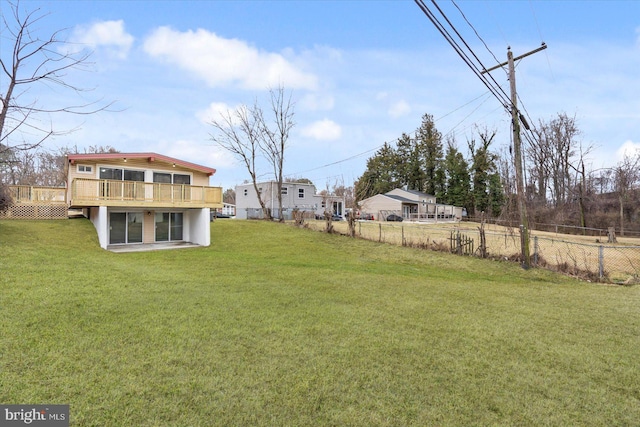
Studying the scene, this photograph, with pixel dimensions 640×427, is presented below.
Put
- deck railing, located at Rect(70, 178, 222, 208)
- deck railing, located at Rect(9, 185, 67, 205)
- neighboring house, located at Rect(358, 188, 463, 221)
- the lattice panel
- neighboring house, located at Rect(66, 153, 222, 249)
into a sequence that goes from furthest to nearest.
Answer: neighboring house, located at Rect(358, 188, 463, 221) → deck railing, located at Rect(9, 185, 67, 205) → the lattice panel → neighboring house, located at Rect(66, 153, 222, 249) → deck railing, located at Rect(70, 178, 222, 208)

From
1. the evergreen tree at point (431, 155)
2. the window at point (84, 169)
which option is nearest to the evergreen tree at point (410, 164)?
the evergreen tree at point (431, 155)

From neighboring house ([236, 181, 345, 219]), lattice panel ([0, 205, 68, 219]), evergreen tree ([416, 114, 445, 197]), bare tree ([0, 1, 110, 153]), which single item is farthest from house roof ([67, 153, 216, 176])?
evergreen tree ([416, 114, 445, 197])

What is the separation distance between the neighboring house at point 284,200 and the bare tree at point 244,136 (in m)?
3.70

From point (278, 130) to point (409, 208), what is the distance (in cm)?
2163

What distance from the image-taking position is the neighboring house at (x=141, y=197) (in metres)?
12.5

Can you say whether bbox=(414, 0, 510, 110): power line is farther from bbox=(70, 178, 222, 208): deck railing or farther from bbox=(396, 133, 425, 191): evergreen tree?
bbox=(396, 133, 425, 191): evergreen tree

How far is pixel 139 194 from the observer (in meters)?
13.1

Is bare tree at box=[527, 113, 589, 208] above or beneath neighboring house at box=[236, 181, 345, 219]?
above

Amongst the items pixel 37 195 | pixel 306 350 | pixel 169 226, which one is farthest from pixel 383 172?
pixel 306 350

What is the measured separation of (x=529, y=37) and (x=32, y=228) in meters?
18.6

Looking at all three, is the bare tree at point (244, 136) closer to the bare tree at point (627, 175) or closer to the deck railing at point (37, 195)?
the deck railing at point (37, 195)

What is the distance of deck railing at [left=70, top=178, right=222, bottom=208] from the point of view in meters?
12.0

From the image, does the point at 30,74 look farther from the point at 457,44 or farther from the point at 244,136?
the point at 244,136

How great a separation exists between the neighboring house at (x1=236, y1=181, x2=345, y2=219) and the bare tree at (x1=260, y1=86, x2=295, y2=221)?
141 inches
